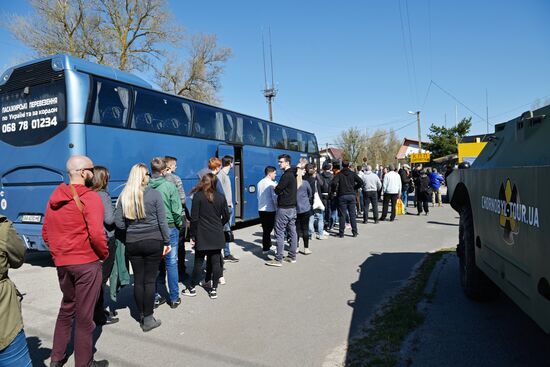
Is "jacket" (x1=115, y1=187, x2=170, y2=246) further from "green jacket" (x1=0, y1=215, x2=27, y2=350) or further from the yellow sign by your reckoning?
the yellow sign

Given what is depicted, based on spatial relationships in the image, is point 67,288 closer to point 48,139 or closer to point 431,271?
point 48,139

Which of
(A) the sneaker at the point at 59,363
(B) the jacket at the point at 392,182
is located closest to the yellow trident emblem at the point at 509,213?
(A) the sneaker at the point at 59,363

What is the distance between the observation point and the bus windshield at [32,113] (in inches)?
273

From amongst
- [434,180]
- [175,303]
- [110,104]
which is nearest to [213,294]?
[175,303]

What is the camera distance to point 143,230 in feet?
13.6

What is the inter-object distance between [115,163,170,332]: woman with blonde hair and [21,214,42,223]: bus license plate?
13.1 ft

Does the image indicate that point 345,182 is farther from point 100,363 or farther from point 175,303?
point 100,363

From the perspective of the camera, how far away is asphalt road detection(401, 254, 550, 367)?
10.7 feet

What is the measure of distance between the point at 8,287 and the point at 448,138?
4416cm

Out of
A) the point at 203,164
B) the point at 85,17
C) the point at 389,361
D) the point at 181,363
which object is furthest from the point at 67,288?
the point at 85,17

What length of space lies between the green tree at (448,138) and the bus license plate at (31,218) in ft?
133

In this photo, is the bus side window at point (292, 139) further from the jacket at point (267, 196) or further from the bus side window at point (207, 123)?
the jacket at point (267, 196)

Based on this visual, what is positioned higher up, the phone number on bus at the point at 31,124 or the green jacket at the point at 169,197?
the phone number on bus at the point at 31,124

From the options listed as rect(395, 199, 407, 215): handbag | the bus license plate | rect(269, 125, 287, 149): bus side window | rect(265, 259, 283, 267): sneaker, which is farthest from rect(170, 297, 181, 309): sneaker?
rect(395, 199, 407, 215): handbag
